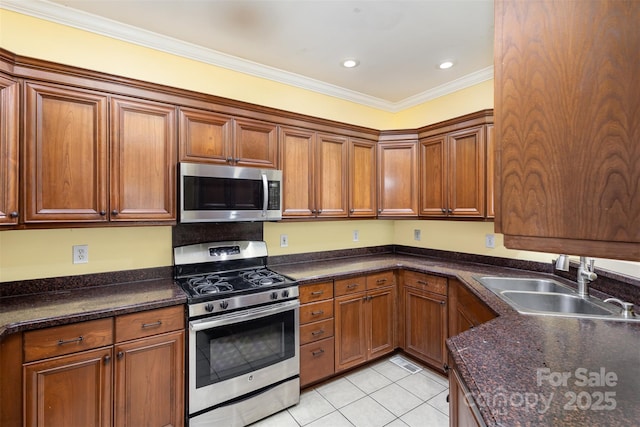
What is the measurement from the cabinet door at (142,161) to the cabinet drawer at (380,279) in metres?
1.76

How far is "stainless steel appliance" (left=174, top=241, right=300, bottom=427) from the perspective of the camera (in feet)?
6.33

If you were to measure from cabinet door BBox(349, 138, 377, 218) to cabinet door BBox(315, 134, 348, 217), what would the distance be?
0.27 ft

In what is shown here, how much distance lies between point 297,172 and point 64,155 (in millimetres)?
1619

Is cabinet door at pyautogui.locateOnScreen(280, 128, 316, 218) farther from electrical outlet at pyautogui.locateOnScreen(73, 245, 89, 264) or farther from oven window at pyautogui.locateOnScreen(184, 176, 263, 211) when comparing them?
electrical outlet at pyautogui.locateOnScreen(73, 245, 89, 264)

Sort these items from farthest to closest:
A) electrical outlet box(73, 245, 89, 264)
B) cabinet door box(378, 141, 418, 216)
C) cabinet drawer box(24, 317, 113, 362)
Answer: cabinet door box(378, 141, 418, 216) < electrical outlet box(73, 245, 89, 264) < cabinet drawer box(24, 317, 113, 362)

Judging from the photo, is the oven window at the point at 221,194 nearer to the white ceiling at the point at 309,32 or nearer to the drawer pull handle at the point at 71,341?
the drawer pull handle at the point at 71,341

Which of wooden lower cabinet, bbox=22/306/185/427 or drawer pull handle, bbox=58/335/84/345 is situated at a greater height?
drawer pull handle, bbox=58/335/84/345

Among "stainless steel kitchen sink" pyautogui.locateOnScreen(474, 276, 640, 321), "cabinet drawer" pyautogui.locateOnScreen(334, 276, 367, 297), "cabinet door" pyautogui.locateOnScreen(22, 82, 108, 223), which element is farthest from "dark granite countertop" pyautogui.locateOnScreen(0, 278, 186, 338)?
"stainless steel kitchen sink" pyautogui.locateOnScreen(474, 276, 640, 321)

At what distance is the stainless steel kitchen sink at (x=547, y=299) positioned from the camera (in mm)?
1611

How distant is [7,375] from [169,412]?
0.84 metres

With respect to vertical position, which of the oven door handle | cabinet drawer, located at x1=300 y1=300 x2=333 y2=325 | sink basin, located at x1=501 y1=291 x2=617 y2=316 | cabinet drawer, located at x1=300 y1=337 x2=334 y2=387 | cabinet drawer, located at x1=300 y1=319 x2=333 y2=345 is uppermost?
sink basin, located at x1=501 y1=291 x2=617 y2=316

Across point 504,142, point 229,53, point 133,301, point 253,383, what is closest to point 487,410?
point 504,142

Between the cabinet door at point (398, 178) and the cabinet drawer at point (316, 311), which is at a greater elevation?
the cabinet door at point (398, 178)

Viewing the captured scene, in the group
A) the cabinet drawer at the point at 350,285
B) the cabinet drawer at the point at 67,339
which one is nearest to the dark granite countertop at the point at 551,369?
the cabinet drawer at the point at 350,285
